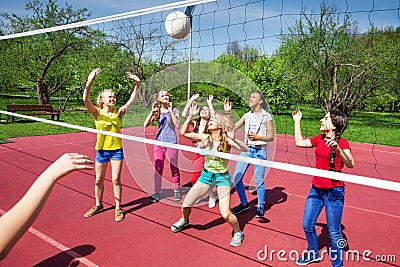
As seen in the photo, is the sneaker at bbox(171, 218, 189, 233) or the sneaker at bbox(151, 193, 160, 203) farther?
the sneaker at bbox(151, 193, 160, 203)

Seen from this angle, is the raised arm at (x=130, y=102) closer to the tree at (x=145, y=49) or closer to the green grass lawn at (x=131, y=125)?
the green grass lawn at (x=131, y=125)

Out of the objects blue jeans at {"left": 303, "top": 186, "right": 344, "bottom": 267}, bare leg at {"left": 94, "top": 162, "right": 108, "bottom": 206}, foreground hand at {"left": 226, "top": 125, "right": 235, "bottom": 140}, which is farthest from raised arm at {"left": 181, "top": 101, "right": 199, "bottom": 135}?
blue jeans at {"left": 303, "top": 186, "right": 344, "bottom": 267}

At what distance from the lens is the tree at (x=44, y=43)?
18328 mm

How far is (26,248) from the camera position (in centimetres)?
367

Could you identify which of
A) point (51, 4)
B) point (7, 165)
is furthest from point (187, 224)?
point (51, 4)

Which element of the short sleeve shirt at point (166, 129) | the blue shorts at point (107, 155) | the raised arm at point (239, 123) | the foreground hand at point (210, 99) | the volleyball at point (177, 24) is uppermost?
the volleyball at point (177, 24)

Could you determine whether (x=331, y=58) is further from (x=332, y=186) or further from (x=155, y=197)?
(x=332, y=186)

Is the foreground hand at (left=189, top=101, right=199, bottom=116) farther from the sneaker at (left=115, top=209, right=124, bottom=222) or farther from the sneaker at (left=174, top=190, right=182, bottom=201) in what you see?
the sneaker at (left=174, top=190, right=182, bottom=201)

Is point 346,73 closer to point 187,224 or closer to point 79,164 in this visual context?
point 187,224

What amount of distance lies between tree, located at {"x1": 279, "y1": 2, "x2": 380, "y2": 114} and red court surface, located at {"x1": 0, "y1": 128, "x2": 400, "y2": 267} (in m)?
13.8

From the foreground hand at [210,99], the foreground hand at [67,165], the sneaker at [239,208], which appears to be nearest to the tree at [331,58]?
the sneaker at [239,208]

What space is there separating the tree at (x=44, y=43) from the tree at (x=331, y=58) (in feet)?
39.5

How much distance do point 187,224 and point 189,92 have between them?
1655 millimetres

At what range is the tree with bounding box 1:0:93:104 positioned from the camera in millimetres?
18328
